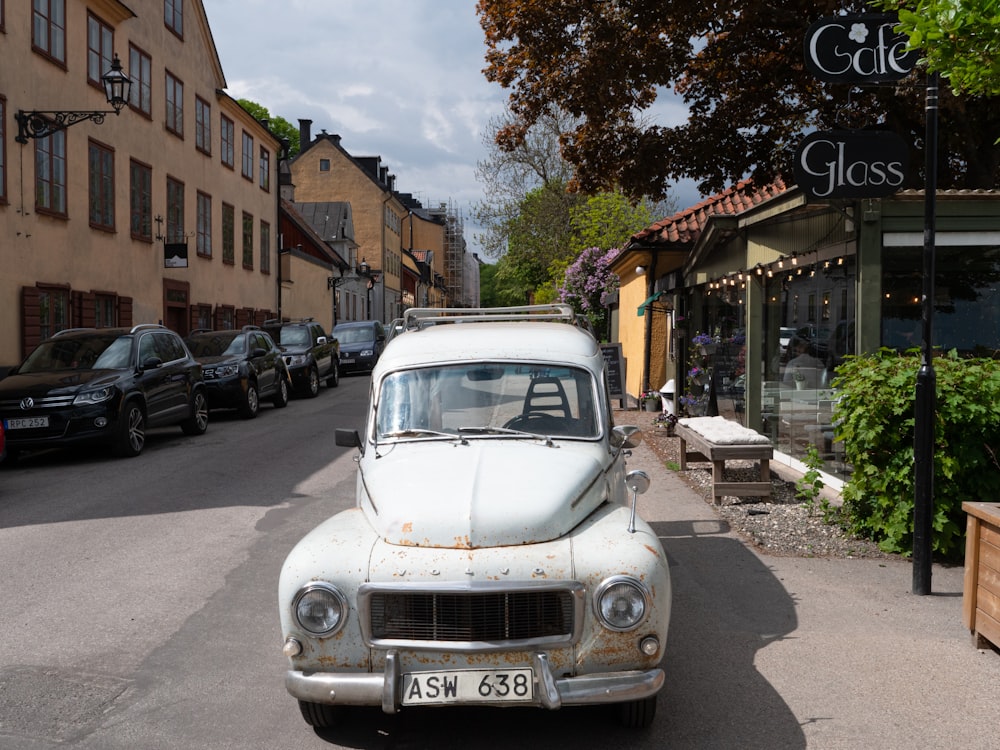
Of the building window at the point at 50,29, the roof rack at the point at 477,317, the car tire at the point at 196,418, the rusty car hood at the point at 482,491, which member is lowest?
the car tire at the point at 196,418

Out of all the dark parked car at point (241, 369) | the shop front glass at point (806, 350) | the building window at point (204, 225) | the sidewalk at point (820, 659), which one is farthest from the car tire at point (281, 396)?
the sidewalk at point (820, 659)

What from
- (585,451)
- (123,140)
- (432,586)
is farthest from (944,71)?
(123,140)

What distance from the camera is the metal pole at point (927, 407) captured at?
598 cm

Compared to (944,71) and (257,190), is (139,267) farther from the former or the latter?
(944,71)

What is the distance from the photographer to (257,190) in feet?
114

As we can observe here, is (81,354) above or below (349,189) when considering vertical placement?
below

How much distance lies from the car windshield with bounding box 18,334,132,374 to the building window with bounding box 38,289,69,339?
18.5 feet

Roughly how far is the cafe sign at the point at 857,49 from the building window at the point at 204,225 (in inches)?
958

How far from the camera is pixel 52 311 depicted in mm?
19438

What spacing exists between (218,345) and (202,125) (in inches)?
503

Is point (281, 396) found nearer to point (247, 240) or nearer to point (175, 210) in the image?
point (175, 210)

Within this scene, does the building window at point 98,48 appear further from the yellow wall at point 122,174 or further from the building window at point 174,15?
the building window at point 174,15

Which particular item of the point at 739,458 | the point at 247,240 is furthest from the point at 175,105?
the point at 739,458

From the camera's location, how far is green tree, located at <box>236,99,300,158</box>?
52.6 meters
